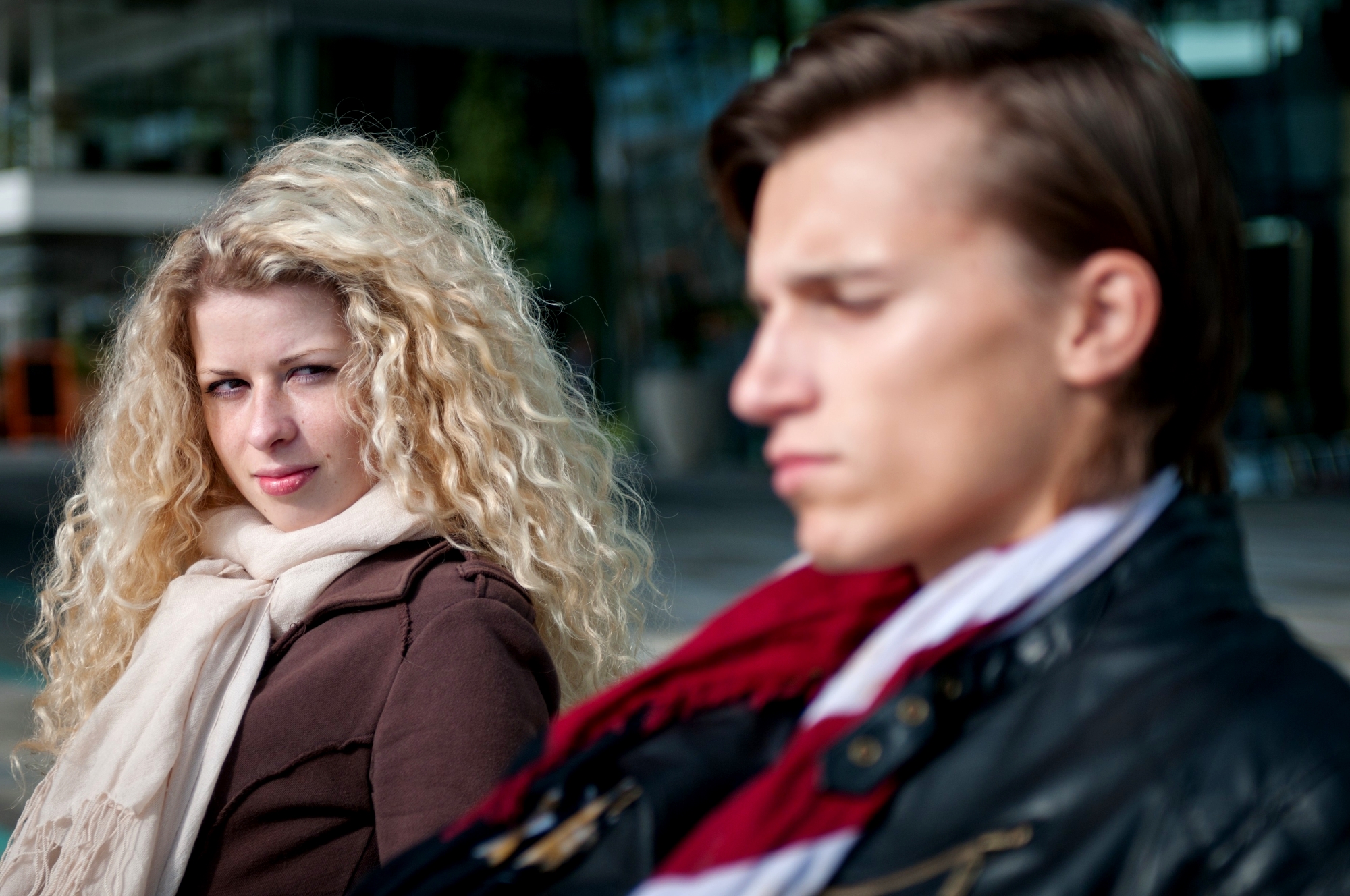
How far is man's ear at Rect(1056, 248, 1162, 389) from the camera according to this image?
33.7 inches

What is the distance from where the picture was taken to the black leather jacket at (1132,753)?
0.79 metres

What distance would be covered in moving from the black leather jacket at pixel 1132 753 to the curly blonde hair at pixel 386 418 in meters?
1.05

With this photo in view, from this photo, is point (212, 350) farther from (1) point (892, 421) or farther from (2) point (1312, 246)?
(2) point (1312, 246)

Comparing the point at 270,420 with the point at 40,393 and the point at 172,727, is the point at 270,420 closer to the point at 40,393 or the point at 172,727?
the point at 172,727

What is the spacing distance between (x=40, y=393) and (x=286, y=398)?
73.0 ft

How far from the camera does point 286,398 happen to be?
185 cm

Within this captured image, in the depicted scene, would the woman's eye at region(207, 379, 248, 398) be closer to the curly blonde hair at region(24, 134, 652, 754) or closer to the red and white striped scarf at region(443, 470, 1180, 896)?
the curly blonde hair at region(24, 134, 652, 754)

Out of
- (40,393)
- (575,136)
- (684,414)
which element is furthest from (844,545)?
(40,393)

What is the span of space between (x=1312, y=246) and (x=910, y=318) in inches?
557

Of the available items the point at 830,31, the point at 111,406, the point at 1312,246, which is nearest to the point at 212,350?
the point at 111,406

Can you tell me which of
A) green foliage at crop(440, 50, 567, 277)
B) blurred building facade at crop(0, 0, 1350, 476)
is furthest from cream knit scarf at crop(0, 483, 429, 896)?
green foliage at crop(440, 50, 567, 277)

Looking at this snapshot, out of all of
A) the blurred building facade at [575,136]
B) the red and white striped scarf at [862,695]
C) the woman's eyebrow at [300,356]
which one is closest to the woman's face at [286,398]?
the woman's eyebrow at [300,356]

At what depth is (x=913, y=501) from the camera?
0.87 m

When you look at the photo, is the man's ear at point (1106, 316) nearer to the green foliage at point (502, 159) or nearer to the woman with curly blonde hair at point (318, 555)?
the woman with curly blonde hair at point (318, 555)
